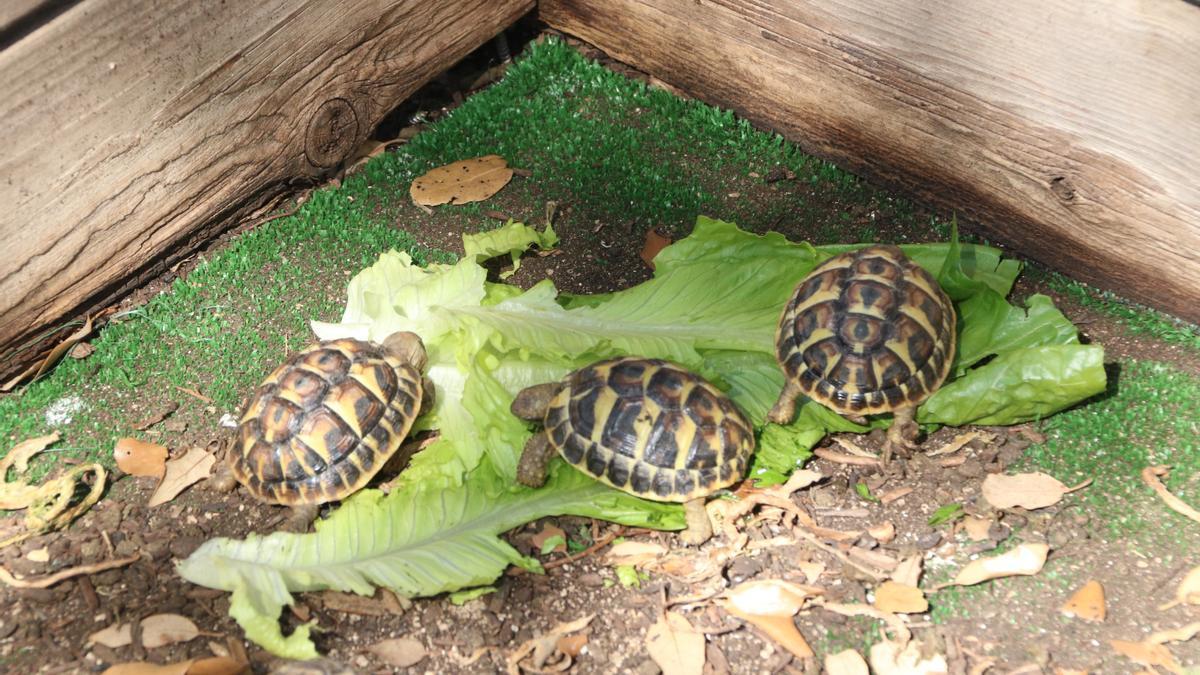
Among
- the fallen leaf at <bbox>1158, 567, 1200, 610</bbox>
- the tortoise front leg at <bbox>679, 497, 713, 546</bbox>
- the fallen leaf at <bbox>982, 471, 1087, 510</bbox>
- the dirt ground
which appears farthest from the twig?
the fallen leaf at <bbox>1158, 567, 1200, 610</bbox>

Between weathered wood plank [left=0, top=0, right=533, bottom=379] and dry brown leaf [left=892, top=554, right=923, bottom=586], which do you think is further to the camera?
weathered wood plank [left=0, top=0, right=533, bottom=379]

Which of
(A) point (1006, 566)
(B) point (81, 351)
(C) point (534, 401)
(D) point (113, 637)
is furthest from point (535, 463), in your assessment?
(B) point (81, 351)

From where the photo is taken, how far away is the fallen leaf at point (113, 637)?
11.1 feet

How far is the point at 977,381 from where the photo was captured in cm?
388

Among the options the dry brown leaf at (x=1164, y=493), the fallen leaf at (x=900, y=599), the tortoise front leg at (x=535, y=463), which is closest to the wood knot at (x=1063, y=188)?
the dry brown leaf at (x=1164, y=493)

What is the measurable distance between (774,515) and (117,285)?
2.92 m

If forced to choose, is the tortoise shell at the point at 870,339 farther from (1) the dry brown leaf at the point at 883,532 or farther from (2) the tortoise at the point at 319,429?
(2) the tortoise at the point at 319,429

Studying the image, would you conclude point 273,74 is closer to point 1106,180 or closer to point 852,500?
point 852,500

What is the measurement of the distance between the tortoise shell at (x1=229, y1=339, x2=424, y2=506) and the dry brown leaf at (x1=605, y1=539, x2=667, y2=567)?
883mm

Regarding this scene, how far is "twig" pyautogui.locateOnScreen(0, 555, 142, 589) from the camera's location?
3561 millimetres

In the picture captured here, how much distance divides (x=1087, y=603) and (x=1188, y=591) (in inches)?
13.7

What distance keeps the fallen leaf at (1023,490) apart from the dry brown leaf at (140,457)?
306 cm

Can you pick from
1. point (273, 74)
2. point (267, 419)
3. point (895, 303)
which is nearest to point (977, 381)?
point (895, 303)

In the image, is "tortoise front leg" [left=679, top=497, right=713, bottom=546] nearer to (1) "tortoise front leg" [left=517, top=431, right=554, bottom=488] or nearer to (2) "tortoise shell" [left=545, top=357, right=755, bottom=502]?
(2) "tortoise shell" [left=545, top=357, right=755, bottom=502]
